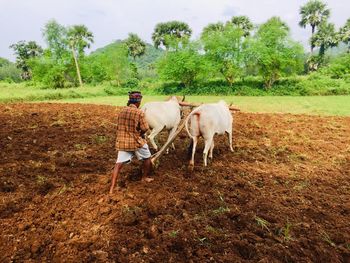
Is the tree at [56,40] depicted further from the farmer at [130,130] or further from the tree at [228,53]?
the farmer at [130,130]

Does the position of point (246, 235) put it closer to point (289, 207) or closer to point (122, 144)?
point (289, 207)

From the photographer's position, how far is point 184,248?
374 cm

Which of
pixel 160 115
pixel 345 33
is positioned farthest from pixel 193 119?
pixel 345 33

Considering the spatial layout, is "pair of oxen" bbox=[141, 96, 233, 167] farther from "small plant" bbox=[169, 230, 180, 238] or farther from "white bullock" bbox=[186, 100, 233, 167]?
"small plant" bbox=[169, 230, 180, 238]

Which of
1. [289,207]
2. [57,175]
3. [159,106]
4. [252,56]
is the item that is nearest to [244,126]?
[159,106]

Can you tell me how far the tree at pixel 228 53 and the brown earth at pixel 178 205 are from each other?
23357mm

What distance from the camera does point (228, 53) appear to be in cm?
3125

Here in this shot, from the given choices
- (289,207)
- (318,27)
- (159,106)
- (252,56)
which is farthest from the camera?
(318,27)

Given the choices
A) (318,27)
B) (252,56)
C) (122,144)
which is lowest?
(122,144)

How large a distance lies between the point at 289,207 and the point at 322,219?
0.50 meters

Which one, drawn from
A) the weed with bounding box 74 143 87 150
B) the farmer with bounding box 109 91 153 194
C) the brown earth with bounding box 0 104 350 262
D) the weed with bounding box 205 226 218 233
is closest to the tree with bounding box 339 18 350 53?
the brown earth with bounding box 0 104 350 262

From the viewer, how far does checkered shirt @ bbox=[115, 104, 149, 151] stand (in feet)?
16.4

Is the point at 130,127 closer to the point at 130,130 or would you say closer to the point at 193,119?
the point at 130,130

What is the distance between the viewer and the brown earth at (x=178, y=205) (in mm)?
3713
